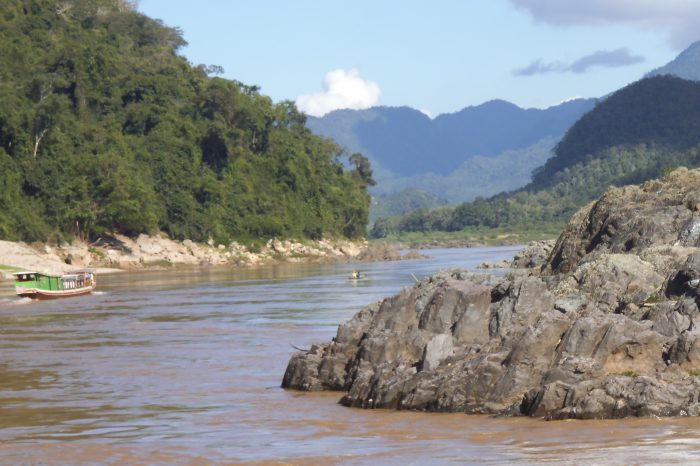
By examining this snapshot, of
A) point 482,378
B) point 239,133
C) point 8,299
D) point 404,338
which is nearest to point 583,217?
point 404,338

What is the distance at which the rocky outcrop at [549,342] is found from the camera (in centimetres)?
2070

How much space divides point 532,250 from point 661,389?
1483 inches

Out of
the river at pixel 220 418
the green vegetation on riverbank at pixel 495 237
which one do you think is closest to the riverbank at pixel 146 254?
the river at pixel 220 418

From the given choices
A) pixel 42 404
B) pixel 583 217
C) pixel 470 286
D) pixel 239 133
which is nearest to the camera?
pixel 42 404

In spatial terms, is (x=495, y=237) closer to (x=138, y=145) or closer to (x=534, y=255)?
(x=138, y=145)

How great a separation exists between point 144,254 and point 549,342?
3069 inches

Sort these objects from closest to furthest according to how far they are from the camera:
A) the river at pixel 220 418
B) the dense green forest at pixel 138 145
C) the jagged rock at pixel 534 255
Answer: the river at pixel 220 418 → the jagged rock at pixel 534 255 → the dense green forest at pixel 138 145

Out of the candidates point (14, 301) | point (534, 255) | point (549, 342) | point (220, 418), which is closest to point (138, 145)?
point (14, 301)

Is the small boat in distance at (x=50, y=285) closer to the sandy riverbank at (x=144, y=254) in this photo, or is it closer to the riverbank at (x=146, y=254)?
the riverbank at (x=146, y=254)

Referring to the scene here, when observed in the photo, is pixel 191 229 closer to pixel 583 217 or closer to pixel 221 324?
pixel 221 324

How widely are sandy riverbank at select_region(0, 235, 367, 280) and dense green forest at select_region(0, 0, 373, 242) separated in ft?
5.18

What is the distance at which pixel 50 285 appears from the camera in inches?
2371

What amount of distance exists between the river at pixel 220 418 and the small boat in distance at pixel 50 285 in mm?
15123

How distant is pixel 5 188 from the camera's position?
301 feet
